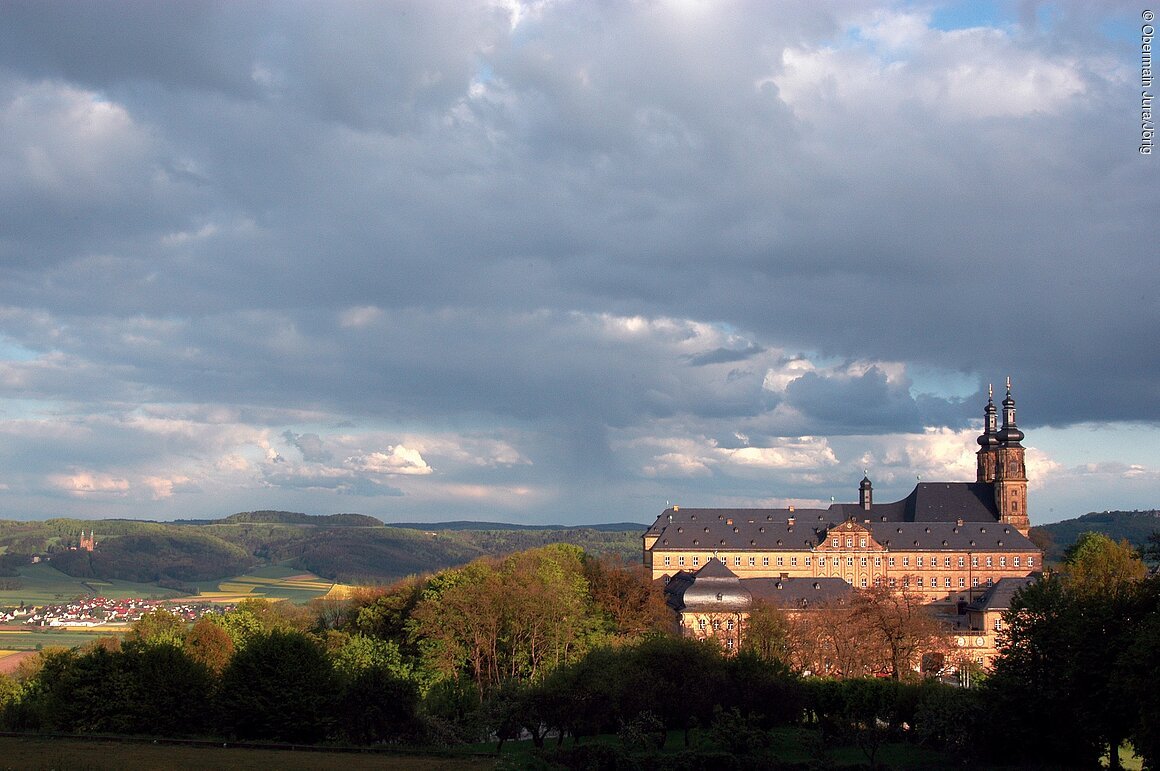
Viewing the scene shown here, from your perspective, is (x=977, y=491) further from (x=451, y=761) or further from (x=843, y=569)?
(x=451, y=761)

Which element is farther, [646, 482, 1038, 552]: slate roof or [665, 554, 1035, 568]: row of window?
[646, 482, 1038, 552]: slate roof

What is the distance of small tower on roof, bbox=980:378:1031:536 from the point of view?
160625mm

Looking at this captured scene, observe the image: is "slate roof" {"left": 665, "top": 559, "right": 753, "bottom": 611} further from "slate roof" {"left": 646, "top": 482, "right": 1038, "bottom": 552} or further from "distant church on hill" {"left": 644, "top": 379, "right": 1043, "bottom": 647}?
"slate roof" {"left": 646, "top": 482, "right": 1038, "bottom": 552}

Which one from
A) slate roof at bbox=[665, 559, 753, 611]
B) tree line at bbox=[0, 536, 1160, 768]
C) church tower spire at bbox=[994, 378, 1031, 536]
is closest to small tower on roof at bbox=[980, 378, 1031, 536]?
church tower spire at bbox=[994, 378, 1031, 536]

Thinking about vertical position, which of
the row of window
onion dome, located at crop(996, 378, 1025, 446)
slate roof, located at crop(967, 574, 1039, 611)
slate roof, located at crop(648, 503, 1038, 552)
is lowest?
slate roof, located at crop(967, 574, 1039, 611)

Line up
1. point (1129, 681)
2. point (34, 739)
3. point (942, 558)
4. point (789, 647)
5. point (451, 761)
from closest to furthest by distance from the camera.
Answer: point (1129, 681), point (451, 761), point (34, 739), point (789, 647), point (942, 558)

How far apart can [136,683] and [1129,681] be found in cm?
5084

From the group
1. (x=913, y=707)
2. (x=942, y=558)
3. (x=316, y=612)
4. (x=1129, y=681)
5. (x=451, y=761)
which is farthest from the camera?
(x=942, y=558)

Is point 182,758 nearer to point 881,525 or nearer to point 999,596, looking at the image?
point 999,596

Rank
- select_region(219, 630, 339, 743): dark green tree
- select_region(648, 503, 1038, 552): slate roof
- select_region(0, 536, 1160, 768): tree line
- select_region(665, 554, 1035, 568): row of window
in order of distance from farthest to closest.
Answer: select_region(648, 503, 1038, 552): slate roof, select_region(665, 554, 1035, 568): row of window, select_region(219, 630, 339, 743): dark green tree, select_region(0, 536, 1160, 768): tree line

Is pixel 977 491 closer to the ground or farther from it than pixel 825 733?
farther from it

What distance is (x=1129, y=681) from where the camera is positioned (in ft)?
147

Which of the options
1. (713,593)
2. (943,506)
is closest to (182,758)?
(713,593)

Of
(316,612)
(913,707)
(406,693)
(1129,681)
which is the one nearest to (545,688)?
(406,693)
